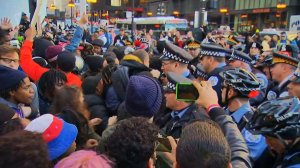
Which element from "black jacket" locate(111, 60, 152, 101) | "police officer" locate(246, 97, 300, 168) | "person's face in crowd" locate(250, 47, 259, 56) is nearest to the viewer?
"police officer" locate(246, 97, 300, 168)

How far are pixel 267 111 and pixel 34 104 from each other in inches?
96.9

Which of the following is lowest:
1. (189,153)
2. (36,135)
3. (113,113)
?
(113,113)

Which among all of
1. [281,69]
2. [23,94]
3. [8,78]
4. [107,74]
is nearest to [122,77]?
[107,74]

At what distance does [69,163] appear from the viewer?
64.0 inches

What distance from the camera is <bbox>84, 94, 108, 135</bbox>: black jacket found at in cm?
376

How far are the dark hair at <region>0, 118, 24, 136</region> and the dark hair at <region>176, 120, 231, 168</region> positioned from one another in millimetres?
1085

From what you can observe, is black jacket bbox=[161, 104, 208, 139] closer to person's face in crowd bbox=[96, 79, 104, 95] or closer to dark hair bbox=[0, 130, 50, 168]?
person's face in crowd bbox=[96, 79, 104, 95]

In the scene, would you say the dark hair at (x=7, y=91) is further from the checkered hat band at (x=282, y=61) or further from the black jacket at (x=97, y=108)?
the checkered hat band at (x=282, y=61)

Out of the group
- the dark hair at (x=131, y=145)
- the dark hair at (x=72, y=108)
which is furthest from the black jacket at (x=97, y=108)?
the dark hair at (x=131, y=145)

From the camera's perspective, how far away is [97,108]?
3.93m

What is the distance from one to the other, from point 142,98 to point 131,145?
87cm

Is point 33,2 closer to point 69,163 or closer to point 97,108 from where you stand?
point 97,108

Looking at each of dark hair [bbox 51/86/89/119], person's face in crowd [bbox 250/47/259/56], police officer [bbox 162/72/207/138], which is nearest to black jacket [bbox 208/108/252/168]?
police officer [bbox 162/72/207/138]

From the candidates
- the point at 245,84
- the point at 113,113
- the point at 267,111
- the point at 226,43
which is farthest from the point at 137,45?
the point at 267,111
